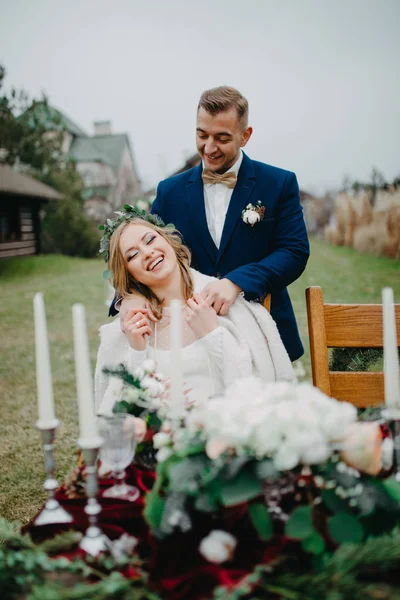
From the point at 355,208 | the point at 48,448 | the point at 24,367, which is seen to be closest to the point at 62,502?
the point at 48,448

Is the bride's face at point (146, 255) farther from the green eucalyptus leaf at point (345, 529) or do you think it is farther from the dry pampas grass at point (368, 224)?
the dry pampas grass at point (368, 224)

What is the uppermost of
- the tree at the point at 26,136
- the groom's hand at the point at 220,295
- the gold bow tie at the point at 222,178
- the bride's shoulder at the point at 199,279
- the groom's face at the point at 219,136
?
the tree at the point at 26,136

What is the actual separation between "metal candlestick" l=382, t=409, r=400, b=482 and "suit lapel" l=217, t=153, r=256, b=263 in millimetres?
1706

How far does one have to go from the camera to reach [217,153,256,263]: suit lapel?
2.83m

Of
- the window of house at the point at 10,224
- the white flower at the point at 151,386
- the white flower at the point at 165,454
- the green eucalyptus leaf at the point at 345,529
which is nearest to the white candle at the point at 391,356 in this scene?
the green eucalyptus leaf at the point at 345,529

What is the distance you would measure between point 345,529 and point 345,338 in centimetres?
138

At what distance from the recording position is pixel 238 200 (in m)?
2.84

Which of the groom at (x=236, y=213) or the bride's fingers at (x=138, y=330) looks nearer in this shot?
the bride's fingers at (x=138, y=330)

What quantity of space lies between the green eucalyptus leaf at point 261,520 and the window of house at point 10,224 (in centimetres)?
2255

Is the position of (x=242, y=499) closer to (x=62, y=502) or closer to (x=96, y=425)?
(x=96, y=425)

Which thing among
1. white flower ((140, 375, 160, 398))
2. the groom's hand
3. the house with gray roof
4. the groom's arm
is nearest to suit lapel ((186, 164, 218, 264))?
the groom's arm

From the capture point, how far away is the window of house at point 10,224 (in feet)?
72.2

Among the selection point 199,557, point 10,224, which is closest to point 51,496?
point 199,557

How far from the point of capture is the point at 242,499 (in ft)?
3.24
